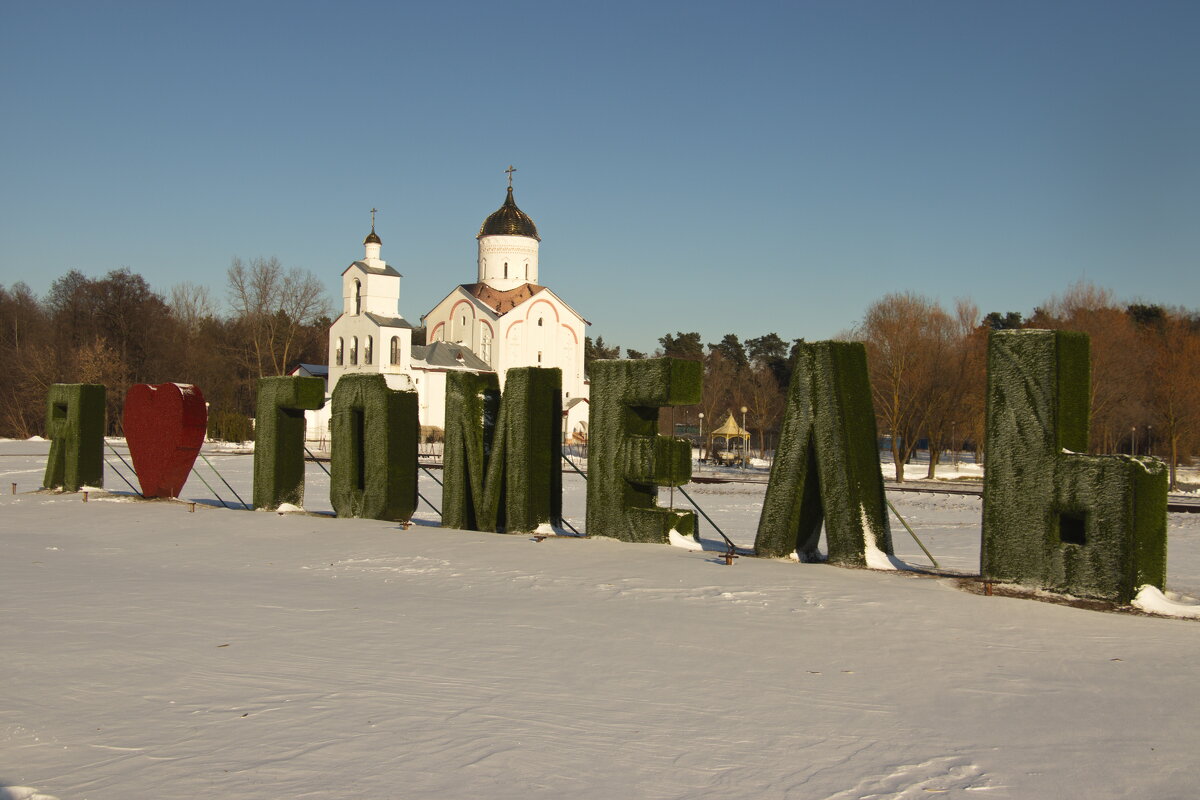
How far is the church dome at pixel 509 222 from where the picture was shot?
73125 mm

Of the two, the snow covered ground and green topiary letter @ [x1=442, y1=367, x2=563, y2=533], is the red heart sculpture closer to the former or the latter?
green topiary letter @ [x1=442, y1=367, x2=563, y2=533]

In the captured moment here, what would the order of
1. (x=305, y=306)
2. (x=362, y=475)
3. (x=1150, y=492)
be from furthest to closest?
1. (x=305, y=306)
2. (x=362, y=475)
3. (x=1150, y=492)

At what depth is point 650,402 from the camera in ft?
48.4

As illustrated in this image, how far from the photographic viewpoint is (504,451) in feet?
53.8

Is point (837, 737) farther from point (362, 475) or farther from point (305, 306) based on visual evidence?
point (305, 306)

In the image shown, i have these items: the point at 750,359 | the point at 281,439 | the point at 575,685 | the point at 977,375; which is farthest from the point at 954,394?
the point at 750,359

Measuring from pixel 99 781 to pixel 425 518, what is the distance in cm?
1574

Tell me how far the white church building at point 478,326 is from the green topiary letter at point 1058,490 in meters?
57.6

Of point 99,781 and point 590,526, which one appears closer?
point 99,781

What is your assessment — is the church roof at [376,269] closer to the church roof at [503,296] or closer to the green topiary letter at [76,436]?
the church roof at [503,296]

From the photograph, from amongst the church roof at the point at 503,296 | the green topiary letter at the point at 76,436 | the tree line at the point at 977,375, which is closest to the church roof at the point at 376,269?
the church roof at the point at 503,296

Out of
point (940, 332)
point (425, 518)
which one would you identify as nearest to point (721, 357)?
point (940, 332)

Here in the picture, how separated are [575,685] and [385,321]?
62404 mm

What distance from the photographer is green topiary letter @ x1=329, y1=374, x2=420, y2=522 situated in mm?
17688
